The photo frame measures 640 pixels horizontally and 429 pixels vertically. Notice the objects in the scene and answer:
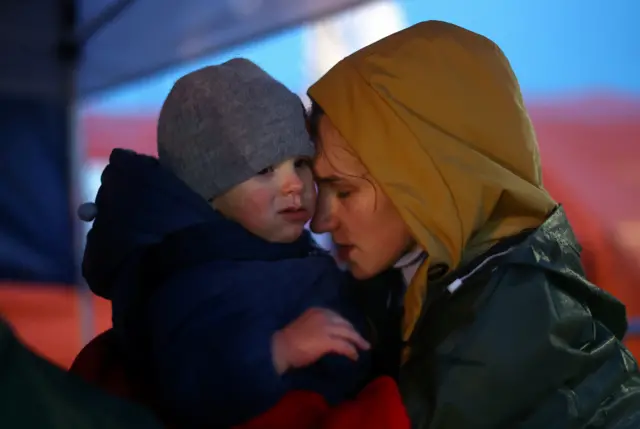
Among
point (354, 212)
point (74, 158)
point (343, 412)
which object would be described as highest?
point (354, 212)

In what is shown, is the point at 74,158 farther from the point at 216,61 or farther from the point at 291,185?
the point at 291,185

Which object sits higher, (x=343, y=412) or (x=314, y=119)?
(x=314, y=119)

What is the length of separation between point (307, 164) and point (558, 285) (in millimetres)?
281

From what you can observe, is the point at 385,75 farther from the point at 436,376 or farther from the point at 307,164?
the point at 436,376

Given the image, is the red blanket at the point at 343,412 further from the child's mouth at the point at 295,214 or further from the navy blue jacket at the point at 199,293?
the child's mouth at the point at 295,214

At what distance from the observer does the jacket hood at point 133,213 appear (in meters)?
0.71

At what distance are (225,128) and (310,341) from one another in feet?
0.76

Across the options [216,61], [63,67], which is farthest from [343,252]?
[63,67]

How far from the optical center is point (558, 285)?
704 millimetres

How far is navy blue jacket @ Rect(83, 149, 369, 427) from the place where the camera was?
0.64 metres

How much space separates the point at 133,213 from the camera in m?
0.72

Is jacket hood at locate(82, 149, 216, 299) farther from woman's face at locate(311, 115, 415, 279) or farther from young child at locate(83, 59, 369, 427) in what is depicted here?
woman's face at locate(311, 115, 415, 279)

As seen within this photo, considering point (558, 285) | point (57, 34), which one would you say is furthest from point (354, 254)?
point (57, 34)

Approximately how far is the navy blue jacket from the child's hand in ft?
0.04
